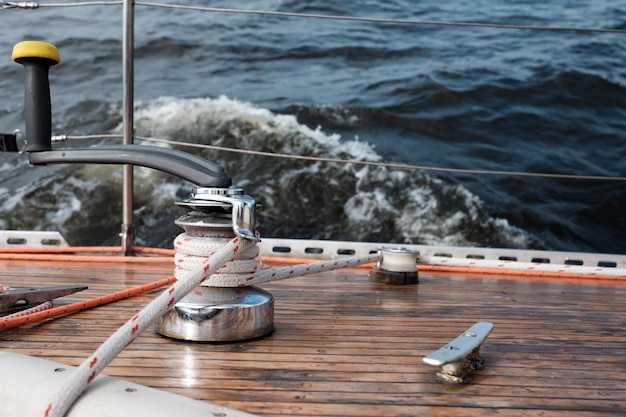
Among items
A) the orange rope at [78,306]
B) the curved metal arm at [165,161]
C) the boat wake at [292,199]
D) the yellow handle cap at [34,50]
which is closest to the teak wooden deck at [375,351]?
the orange rope at [78,306]

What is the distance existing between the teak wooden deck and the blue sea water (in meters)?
3.60

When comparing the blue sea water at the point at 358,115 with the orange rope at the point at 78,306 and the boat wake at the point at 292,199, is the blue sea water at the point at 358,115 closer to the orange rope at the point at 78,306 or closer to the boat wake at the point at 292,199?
the boat wake at the point at 292,199

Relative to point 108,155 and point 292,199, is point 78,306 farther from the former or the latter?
point 292,199

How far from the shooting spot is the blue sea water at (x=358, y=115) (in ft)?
17.5

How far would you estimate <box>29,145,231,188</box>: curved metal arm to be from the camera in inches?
42.6

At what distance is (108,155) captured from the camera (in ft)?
3.61

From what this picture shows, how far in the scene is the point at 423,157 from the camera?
5.80m

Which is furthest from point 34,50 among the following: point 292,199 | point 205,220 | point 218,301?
point 292,199

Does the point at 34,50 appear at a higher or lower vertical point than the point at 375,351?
higher

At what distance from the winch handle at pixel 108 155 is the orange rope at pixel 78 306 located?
0.82 feet

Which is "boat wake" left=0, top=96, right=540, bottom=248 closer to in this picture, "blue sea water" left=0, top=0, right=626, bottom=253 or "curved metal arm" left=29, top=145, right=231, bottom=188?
"blue sea water" left=0, top=0, right=626, bottom=253

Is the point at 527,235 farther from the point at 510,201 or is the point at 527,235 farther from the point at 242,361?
Result: the point at 242,361

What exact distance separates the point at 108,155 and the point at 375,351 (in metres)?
0.50

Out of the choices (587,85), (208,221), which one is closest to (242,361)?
(208,221)
